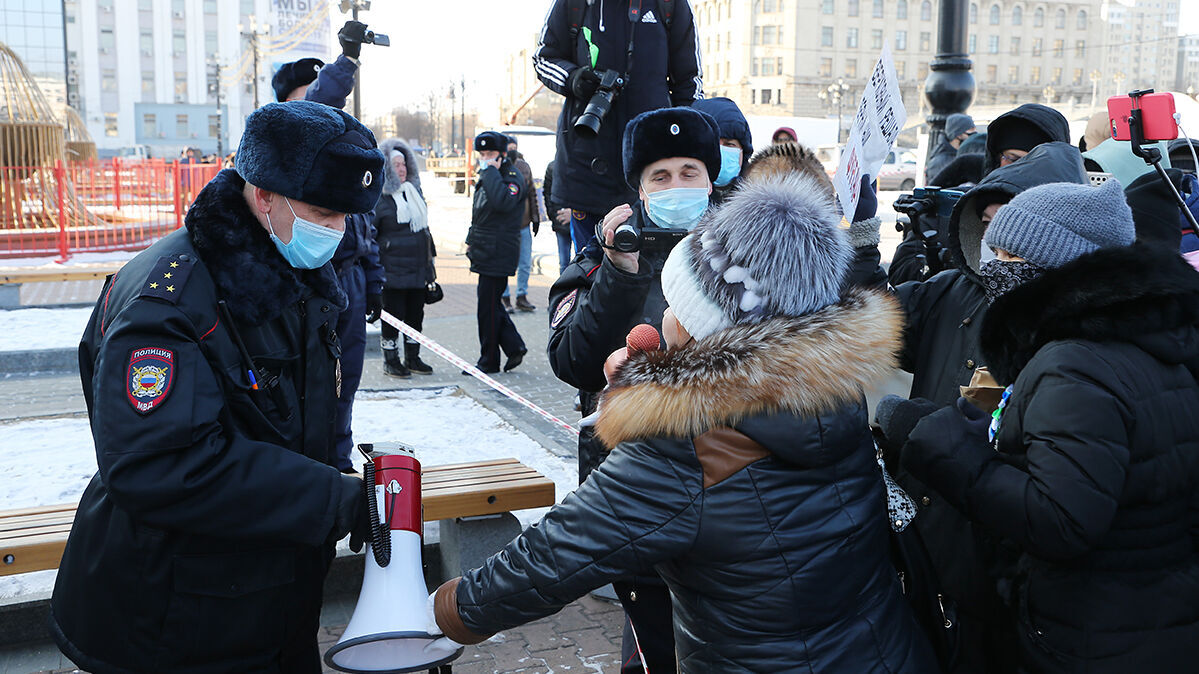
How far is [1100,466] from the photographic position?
2.07 meters

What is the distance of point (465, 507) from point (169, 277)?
6.70 feet

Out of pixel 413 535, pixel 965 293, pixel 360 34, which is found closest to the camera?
pixel 413 535

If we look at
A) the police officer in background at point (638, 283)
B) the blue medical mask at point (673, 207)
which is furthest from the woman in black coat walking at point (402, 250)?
the blue medical mask at point (673, 207)

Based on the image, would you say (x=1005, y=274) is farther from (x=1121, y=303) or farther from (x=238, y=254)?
(x=238, y=254)

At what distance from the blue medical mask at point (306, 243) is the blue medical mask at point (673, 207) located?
3.63ft

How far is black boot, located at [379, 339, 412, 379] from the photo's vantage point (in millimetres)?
8742

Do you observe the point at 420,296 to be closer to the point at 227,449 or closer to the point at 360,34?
the point at 360,34

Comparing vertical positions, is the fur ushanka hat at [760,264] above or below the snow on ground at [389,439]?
above

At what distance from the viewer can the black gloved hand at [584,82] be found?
168 inches

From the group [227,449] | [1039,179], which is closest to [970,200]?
[1039,179]

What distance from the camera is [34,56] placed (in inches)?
1713

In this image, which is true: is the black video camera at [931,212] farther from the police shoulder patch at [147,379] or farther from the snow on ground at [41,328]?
the snow on ground at [41,328]

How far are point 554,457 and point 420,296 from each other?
136 inches

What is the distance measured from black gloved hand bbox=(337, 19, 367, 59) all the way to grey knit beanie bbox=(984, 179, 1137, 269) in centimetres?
405
